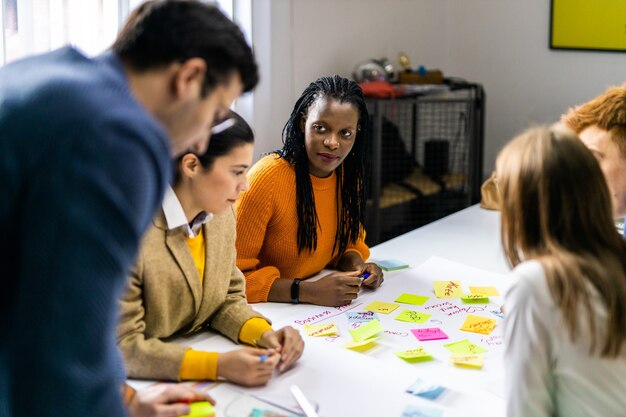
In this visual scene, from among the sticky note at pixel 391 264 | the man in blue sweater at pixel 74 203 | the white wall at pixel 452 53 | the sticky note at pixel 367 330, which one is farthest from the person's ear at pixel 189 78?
the white wall at pixel 452 53

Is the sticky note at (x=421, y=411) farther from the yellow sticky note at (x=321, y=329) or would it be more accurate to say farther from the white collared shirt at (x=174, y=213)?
the white collared shirt at (x=174, y=213)

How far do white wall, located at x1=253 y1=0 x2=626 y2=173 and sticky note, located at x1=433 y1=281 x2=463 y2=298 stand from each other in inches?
48.7

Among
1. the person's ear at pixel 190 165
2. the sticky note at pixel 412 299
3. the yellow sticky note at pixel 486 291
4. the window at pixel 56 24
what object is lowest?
the sticky note at pixel 412 299

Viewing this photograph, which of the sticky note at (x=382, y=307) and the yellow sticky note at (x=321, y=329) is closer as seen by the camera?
the yellow sticky note at (x=321, y=329)

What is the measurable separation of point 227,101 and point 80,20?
1.56 m

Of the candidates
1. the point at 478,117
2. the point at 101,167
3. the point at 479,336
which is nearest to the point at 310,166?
the point at 479,336

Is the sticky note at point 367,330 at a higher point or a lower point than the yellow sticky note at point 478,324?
higher

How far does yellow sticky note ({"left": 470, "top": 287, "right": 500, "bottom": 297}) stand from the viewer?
172 centimetres

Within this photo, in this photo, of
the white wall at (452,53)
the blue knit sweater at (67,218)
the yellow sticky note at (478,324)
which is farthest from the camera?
the white wall at (452,53)

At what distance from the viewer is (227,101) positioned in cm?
85

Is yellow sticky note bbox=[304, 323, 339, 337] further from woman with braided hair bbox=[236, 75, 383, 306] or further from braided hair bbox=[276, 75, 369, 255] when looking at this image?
braided hair bbox=[276, 75, 369, 255]

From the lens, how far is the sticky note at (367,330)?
4.79 ft

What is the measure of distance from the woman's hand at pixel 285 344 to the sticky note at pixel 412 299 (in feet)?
1.23

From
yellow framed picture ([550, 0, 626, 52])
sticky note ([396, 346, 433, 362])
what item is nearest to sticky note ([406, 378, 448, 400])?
sticky note ([396, 346, 433, 362])
